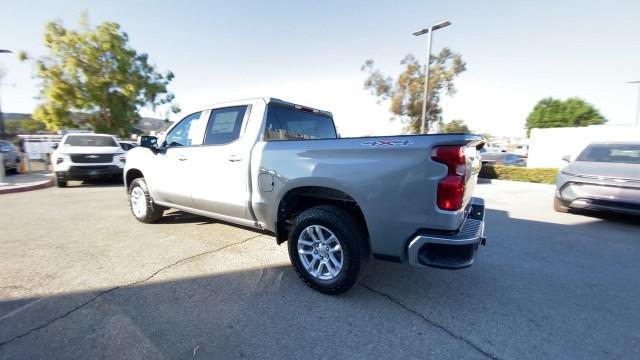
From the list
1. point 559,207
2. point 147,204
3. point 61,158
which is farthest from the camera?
point 61,158

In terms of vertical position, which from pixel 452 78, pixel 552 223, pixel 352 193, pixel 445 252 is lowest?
pixel 552 223

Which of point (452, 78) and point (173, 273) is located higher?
point (452, 78)

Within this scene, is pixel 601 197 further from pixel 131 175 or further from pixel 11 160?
pixel 11 160

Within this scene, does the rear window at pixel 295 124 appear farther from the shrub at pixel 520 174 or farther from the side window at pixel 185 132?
the shrub at pixel 520 174

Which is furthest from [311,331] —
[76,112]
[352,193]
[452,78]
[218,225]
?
[76,112]

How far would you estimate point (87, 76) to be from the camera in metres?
18.4

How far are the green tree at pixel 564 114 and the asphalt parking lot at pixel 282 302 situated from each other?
63.2m

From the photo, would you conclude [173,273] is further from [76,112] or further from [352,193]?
[76,112]

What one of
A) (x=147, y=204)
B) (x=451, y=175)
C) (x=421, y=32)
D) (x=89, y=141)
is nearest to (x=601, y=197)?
(x=451, y=175)

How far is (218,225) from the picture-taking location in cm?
487

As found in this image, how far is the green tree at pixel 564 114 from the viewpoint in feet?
164

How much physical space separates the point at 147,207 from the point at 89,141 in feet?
23.7

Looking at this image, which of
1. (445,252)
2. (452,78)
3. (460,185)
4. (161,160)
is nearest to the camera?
(460,185)

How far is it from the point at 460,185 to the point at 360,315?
139 cm
